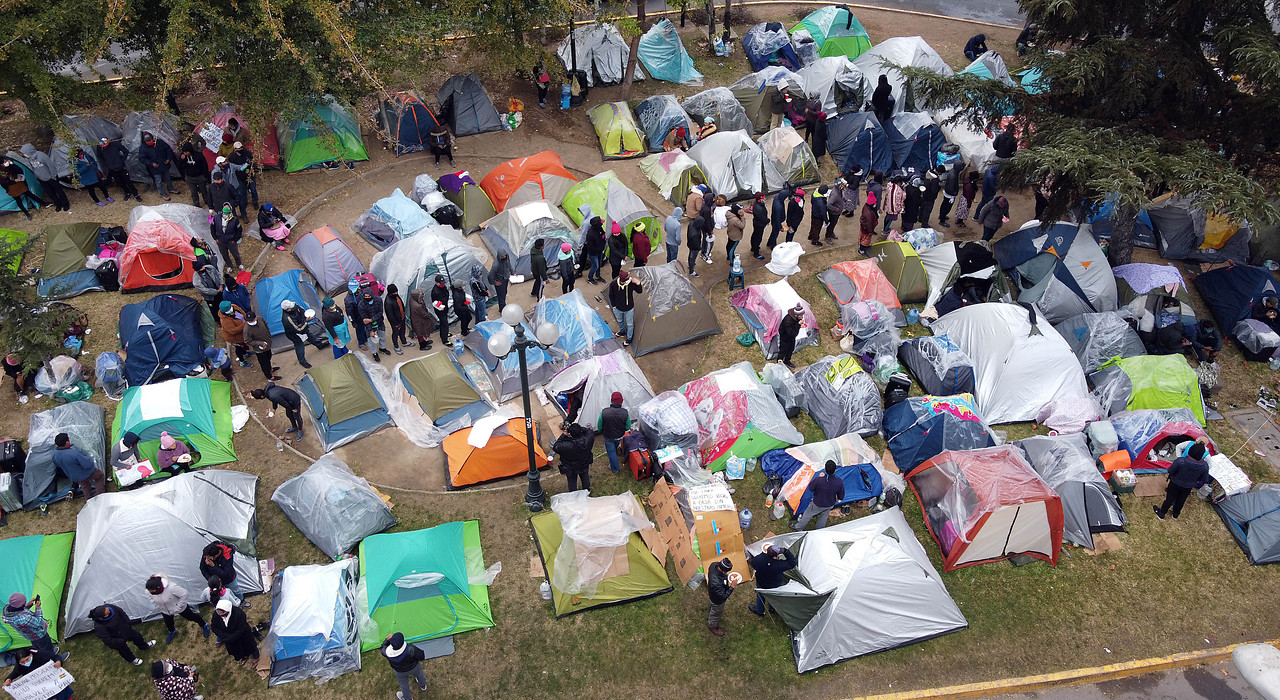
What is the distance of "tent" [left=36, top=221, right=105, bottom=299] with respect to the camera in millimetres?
16156

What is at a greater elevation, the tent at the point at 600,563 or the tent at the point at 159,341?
the tent at the point at 159,341

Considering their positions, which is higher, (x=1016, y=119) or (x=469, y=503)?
(x=1016, y=119)

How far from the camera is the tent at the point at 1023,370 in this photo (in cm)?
1428

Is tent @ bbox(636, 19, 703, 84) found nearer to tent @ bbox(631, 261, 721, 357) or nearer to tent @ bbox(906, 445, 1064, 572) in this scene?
tent @ bbox(631, 261, 721, 357)

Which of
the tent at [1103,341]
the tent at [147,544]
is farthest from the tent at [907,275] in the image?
the tent at [147,544]

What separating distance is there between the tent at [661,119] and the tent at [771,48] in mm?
4380

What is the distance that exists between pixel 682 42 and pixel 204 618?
20.8 m

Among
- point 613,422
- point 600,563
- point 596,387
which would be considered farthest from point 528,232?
point 600,563

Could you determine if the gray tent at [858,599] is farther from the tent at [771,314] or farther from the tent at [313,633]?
the tent at [313,633]

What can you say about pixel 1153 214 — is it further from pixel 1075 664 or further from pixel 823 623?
pixel 823 623

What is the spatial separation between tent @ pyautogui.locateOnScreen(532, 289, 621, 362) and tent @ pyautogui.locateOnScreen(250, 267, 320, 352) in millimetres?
4449

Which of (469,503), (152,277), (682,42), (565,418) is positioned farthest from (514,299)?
(682,42)

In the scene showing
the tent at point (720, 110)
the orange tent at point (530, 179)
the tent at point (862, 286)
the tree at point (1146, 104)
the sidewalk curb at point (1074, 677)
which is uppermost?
the tree at point (1146, 104)

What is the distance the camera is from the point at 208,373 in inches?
579
